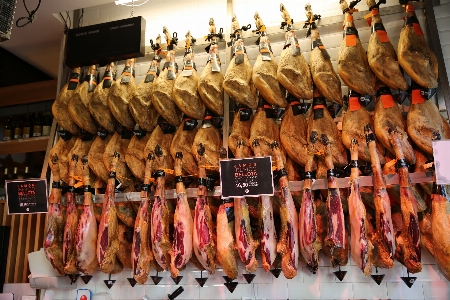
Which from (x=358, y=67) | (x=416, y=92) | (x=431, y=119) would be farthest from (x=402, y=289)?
(x=358, y=67)

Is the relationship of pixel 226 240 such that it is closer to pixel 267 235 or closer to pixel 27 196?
pixel 267 235

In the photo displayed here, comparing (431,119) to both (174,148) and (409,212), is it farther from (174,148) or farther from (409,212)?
(174,148)

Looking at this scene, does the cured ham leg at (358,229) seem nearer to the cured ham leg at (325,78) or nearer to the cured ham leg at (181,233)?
the cured ham leg at (325,78)

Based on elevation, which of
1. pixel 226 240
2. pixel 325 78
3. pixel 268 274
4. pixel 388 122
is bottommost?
pixel 268 274

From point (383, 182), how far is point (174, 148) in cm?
212

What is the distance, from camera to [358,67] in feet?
13.4

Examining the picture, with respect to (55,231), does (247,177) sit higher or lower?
higher

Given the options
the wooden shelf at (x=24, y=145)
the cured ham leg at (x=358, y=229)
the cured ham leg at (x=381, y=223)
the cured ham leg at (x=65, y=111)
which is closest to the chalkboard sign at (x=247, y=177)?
the cured ham leg at (x=358, y=229)

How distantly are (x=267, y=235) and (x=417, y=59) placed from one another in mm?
2120

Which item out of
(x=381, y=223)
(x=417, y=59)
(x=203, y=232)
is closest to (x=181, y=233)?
(x=203, y=232)

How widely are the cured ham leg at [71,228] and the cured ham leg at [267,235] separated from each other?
207 cm

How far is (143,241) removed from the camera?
4.28m

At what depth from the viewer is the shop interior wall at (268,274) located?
400 cm

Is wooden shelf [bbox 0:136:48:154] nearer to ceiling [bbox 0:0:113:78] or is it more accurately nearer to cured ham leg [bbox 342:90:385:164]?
ceiling [bbox 0:0:113:78]
